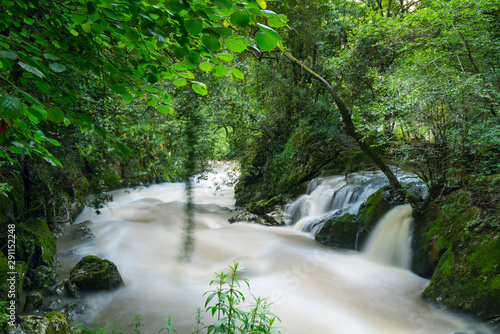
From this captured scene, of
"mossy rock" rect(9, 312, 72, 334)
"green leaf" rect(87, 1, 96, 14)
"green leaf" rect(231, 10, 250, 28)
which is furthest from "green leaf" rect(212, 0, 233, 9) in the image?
"mossy rock" rect(9, 312, 72, 334)

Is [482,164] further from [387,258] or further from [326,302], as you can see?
[326,302]

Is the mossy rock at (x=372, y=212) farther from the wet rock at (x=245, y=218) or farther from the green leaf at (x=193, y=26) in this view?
the green leaf at (x=193, y=26)

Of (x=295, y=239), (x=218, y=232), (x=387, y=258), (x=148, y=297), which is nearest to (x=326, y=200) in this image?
(x=295, y=239)

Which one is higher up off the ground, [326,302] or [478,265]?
[478,265]

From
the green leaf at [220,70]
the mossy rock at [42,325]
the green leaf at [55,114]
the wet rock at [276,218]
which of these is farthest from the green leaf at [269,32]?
the wet rock at [276,218]

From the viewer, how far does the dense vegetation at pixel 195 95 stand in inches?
68.2

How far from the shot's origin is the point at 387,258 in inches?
265

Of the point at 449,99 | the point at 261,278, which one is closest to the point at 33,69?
the point at 261,278

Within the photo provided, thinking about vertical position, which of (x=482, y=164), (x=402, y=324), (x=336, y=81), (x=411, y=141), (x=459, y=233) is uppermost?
(x=336, y=81)

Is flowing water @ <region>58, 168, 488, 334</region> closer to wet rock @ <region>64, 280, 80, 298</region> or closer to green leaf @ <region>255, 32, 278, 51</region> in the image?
wet rock @ <region>64, 280, 80, 298</region>

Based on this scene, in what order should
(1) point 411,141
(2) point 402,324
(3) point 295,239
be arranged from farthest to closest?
(3) point 295,239, (1) point 411,141, (2) point 402,324

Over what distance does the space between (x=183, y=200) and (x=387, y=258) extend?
9.84m

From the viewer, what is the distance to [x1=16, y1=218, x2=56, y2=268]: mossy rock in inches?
202

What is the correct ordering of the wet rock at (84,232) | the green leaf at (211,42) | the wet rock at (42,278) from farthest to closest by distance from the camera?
the wet rock at (84,232) → the wet rock at (42,278) → the green leaf at (211,42)
